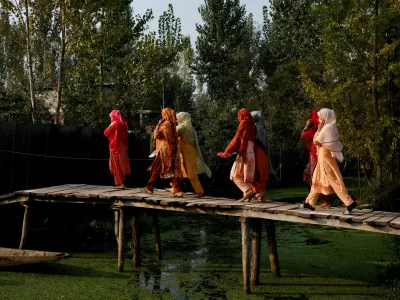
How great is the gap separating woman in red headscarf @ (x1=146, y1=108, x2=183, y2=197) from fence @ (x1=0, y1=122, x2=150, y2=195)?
3.42 meters

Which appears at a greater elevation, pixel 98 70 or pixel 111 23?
pixel 111 23

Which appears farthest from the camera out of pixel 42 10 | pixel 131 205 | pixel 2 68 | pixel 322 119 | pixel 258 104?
pixel 2 68

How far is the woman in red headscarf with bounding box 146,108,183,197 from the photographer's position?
9281mm

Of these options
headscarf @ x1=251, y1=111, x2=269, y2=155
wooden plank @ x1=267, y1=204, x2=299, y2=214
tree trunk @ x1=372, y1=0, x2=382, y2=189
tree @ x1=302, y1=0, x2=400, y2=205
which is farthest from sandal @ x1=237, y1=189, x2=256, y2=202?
tree trunk @ x1=372, y1=0, x2=382, y2=189

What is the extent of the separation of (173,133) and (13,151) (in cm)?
380

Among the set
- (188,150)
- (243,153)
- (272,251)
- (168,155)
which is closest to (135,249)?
(168,155)

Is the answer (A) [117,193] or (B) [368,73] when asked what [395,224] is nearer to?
(A) [117,193]

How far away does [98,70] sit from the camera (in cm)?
1808

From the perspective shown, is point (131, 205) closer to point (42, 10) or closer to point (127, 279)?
point (127, 279)

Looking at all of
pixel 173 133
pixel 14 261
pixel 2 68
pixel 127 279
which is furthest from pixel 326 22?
pixel 2 68

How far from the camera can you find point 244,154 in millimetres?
8680

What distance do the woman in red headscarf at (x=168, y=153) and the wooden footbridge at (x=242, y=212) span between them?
368mm

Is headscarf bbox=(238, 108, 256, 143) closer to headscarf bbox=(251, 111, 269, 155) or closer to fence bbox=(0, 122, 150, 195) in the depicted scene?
headscarf bbox=(251, 111, 269, 155)

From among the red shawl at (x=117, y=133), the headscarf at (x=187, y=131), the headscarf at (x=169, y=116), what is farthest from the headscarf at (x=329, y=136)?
the red shawl at (x=117, y=133)
